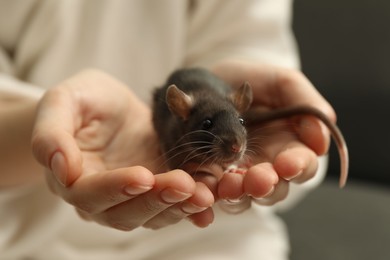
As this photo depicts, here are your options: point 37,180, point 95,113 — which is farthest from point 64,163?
point 37,180

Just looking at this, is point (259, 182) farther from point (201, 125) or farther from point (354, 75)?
point (354, 75)

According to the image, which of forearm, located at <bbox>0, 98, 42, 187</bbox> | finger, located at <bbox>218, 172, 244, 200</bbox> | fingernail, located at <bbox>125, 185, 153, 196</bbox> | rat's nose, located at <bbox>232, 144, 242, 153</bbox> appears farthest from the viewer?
forearm, located at <bbox>0, 98, 42, 187</bbox>

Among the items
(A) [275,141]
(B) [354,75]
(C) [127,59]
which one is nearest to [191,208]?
(A) [275,141]

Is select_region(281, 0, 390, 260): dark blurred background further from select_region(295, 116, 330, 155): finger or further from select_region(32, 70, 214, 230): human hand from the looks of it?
select_region(32, 70, 214, 230): human hand

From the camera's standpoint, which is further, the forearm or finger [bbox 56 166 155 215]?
the forearm

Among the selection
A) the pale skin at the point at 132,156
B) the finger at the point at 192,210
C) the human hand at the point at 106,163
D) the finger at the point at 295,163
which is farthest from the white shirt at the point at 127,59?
the finger at the point at 192,210

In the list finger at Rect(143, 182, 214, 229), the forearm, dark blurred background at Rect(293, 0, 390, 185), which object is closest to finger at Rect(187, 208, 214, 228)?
finger at Rect(143, 182, 214, 229)
